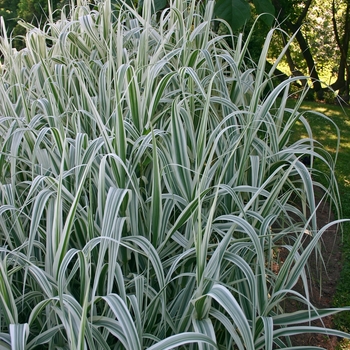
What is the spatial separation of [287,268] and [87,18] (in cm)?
150

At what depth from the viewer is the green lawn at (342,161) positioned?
6.71 feet

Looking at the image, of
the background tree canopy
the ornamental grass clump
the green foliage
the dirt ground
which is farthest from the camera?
the background tree canopy

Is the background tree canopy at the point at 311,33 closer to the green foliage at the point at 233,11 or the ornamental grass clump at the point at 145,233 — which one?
the green foliage at the point at 233,11

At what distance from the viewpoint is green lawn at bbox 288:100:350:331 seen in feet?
6.71

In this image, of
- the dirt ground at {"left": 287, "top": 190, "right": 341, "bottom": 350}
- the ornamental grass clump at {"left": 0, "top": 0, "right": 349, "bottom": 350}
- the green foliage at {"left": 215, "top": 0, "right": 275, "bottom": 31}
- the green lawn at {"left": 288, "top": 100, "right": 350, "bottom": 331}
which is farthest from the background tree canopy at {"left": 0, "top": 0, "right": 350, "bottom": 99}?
the ornamental grass clump at {"left": 0, "top": 0, "right": 349, "bottom": 350}

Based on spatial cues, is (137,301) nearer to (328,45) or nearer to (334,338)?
(334,338)

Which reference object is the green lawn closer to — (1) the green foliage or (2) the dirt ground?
(2) the dirt ground

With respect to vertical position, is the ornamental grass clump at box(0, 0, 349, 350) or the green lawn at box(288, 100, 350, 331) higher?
the ornamental grass clump at box(0, 0, 349, 350)

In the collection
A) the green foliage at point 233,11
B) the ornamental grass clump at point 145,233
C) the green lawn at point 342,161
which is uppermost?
the green foliage at point 233,11

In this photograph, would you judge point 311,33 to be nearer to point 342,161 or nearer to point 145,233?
point 342,161

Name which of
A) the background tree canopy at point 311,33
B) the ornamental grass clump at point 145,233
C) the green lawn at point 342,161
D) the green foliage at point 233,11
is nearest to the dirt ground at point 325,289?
the green lawn at point 342,161

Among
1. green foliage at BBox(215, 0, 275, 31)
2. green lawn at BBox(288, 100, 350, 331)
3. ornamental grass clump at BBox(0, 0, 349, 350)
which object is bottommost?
green lawn at BBox(288, 100, 350, 331)

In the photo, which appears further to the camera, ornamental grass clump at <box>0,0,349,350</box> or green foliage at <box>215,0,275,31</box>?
green foliage at <box>215,0,275,31</box>

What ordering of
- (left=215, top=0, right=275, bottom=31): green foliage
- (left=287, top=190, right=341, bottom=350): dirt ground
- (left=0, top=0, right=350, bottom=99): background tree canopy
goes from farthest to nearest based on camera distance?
(left=0, top=0, right=350, bottom=99): background tree canopy
(left=215, top=0, right=275, bottom=31): green foliage
(left=287, top=190, right=341, bottom=350): dirt ground
